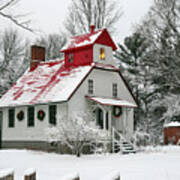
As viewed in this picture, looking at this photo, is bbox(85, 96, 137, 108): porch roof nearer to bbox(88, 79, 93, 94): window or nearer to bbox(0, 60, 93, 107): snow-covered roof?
bbox(88, 79, 93, 94): window

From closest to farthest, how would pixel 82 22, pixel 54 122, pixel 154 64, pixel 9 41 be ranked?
pixel 54 122
pixel 154 64
pixel 82 22
pixel 9 41

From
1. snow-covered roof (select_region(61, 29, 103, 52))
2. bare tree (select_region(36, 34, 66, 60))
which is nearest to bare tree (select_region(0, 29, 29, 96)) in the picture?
bare tree (select_region(36, 34, 66, 60))

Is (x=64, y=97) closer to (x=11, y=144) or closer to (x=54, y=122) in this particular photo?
(x=54, y=122)

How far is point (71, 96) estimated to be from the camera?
897 inches

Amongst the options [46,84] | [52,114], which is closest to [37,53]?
[46,84]

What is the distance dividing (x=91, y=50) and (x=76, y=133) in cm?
710

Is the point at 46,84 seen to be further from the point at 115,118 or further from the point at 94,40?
the point at 115,118

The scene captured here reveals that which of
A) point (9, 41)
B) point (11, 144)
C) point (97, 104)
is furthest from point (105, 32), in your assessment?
point (9, 41)

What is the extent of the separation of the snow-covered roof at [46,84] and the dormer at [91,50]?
593 mm

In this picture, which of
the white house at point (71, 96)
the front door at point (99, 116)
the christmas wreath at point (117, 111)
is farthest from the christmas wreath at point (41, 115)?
the christmas wreath at point (117, 111)

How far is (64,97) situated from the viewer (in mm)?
22812

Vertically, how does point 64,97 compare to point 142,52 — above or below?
below

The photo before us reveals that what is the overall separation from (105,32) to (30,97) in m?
6.67

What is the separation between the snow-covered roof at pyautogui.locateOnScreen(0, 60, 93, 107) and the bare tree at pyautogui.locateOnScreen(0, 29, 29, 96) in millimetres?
7398
